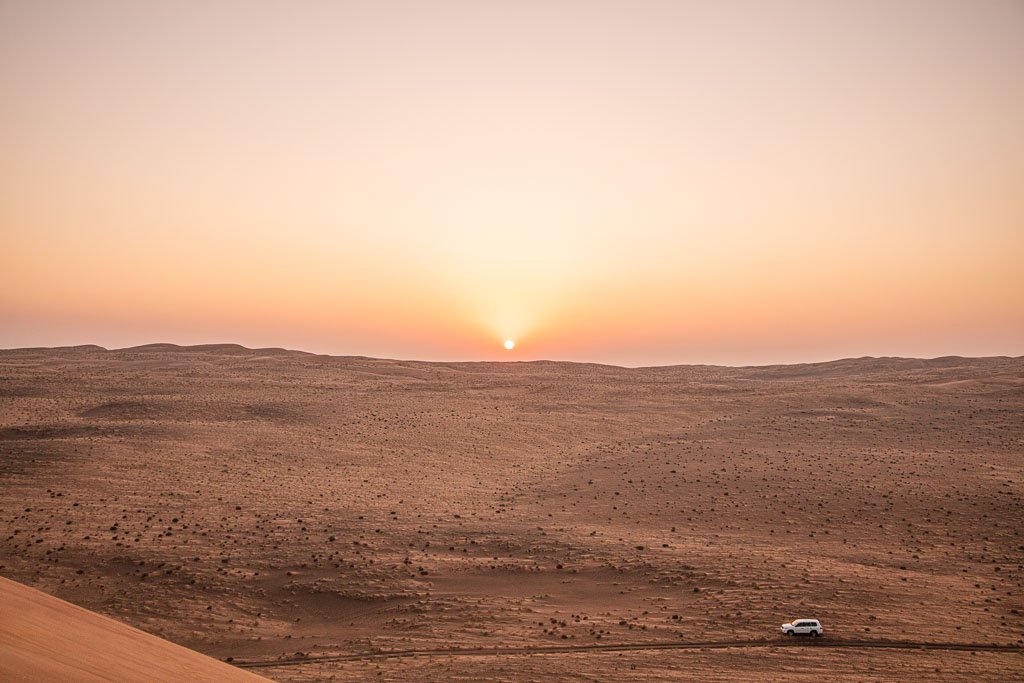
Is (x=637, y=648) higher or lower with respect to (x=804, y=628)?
lower

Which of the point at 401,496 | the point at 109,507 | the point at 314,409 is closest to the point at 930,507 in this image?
the point at 401,496

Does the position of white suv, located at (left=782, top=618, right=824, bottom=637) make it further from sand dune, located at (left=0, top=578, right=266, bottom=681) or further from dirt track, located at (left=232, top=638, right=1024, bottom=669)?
sand dune, located at (left=0, top=578, right=266, bottom=681)

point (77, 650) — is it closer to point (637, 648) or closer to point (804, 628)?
point (637, 648)

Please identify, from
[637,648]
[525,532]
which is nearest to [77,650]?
[637,648]

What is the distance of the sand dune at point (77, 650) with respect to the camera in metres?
6.30

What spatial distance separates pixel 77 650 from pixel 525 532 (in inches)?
960

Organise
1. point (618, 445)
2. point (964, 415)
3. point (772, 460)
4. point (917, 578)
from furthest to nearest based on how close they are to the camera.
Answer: point (964, 415) < point (618, 445) < point (772, 460) < point (917, 578)

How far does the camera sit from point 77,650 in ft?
25.3

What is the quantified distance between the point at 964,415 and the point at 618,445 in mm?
30901

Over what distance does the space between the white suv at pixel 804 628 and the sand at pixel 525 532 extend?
386 millimetres

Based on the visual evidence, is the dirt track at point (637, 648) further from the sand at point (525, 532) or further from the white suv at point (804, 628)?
the white suv at point (804, 628)

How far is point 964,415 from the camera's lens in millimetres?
56500

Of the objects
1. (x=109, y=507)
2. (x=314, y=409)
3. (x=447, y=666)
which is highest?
(x=314, y=409)

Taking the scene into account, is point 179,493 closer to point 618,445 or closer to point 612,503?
point 612,503
